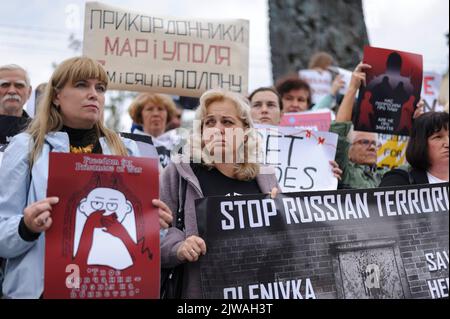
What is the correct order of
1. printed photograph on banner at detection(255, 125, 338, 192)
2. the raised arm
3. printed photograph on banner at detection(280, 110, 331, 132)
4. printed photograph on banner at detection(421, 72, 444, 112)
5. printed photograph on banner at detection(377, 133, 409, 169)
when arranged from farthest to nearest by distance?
printed photograph on banner at detection(421, 72, 444, 112), printed photograph on banner at detection(377, 133, 409, 169), printed photograph on banner at detection(280, 110, 331, 132), the raised arm, printed photograph on banner at detection(255, 125, 338, 192)

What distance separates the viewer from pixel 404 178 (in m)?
3.85

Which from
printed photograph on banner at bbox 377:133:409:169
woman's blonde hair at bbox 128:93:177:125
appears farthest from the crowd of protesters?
woman's blonde hair at bbox 128:93:177:125

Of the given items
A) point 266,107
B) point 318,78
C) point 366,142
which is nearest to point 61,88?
point 266,107

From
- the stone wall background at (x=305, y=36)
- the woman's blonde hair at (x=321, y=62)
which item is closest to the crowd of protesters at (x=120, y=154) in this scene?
the woman's blonde hair at (x=321, y=62)

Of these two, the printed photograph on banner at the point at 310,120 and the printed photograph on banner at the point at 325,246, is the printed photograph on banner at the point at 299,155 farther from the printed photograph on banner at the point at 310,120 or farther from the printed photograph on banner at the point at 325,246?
the printed photograph on banner at the point at 325,246

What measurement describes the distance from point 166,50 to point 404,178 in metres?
2.03

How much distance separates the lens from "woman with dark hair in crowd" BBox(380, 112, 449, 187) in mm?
3875

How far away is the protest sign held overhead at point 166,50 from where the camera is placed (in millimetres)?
4684

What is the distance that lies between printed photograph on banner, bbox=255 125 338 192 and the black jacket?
0.44 meters

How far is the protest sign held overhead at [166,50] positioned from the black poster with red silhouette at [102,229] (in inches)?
78.6

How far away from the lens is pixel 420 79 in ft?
15.1

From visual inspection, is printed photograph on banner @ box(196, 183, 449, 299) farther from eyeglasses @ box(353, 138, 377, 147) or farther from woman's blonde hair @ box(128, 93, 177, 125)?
woman's blonde hair @ box(128, 93, 177, 125)
